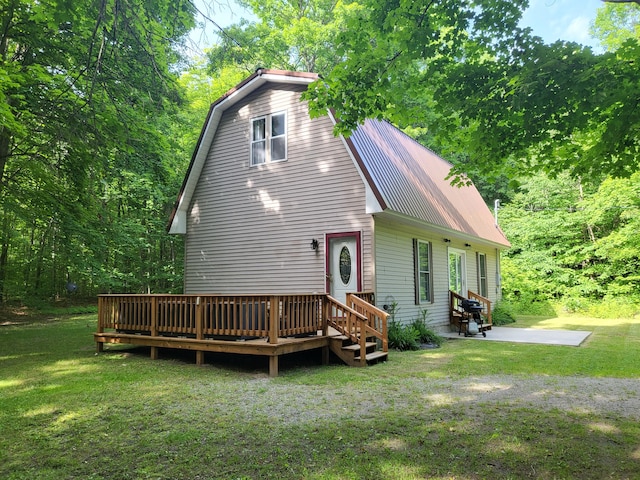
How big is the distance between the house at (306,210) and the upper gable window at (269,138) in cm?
3

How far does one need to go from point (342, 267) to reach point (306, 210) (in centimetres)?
165

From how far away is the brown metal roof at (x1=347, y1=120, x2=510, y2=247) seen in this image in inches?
370

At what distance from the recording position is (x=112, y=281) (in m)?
16.0

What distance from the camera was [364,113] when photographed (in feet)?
19.3

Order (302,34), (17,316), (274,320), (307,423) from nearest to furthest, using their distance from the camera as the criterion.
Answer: (307,423)
(274,320)
(17,316)
(302,34)

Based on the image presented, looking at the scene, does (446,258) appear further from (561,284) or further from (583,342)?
(561,284)

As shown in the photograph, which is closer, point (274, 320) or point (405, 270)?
point (274, 320)

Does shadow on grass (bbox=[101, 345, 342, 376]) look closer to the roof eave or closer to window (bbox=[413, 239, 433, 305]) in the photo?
window (bbox=[413, 239, 433, 305])

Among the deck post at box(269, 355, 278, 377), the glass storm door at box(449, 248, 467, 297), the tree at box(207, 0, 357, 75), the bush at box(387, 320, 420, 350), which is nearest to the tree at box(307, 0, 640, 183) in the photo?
the deck post at box(269, 355, 278, 377)

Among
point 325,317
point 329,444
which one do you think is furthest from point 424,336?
point 329,444

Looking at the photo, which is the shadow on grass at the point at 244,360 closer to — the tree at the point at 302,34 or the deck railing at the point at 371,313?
the deck railing at the point at 371,313

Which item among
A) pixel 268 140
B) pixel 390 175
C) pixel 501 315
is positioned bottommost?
pixel 501 315

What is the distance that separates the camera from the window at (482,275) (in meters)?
16.0

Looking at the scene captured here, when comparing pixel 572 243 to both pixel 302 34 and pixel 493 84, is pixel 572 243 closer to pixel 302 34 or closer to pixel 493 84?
pixel 302 34
